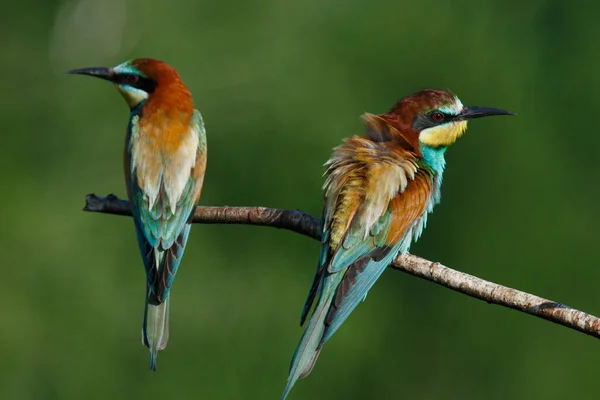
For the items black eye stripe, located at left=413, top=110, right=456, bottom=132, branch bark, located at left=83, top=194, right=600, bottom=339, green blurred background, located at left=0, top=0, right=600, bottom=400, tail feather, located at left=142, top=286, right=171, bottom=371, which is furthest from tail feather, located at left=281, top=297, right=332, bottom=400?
green blurred background, located at left=0, top=0, right=600, bottom=400

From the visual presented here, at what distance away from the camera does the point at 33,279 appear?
7457mm

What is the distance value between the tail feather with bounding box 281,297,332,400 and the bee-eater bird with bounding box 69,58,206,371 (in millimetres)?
534

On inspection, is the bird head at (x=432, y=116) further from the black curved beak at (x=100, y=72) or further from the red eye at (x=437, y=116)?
the black curved beak at (x=100, y=72)

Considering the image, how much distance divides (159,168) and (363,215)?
74 cm

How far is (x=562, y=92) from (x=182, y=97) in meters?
5.55

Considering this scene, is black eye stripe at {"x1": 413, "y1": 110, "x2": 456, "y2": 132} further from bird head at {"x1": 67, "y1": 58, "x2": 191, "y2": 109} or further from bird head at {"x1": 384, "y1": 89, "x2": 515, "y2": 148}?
bird head at {"x1": 67, "y1": 58, "x2": 191, "y2": 109}

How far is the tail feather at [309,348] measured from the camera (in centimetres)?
286

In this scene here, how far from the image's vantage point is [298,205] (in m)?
7.29

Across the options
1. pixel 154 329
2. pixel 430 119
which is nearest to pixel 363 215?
pixel 430 119

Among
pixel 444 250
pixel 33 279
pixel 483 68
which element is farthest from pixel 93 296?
pixel 483 68

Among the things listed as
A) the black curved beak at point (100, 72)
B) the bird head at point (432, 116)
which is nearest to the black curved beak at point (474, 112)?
the bird head at point (432, 116)

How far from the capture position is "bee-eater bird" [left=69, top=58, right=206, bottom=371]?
3309 mm

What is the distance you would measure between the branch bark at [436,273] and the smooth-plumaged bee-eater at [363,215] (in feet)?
Result: 0.23

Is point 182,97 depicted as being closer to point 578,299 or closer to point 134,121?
point 134,121
